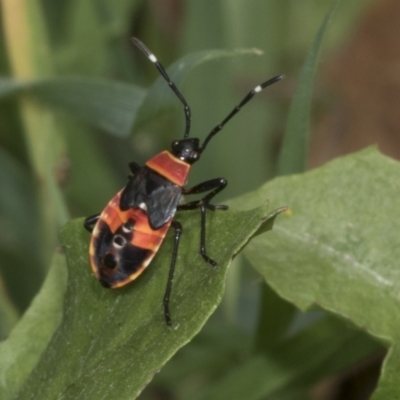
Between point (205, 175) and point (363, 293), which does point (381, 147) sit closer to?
point (205, 175)

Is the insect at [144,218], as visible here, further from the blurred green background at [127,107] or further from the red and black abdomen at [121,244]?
the blurred green background at [127,107]

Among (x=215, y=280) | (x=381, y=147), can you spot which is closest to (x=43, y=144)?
(x=215, y=280)

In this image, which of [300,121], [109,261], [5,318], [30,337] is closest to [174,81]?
[300,121]

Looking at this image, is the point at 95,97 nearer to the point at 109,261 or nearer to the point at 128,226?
the point at 128,226

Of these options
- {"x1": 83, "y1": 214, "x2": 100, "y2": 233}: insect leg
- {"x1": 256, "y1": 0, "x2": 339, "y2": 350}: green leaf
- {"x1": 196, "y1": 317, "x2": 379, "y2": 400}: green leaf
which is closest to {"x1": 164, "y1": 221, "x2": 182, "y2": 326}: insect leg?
{"x1": 83, "y1": 214, "x2": 100, "y2": 233}: insect leg

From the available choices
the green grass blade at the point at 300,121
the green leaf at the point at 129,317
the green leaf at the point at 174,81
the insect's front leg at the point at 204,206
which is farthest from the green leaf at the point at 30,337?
the green grass blade at the point at 300,121
